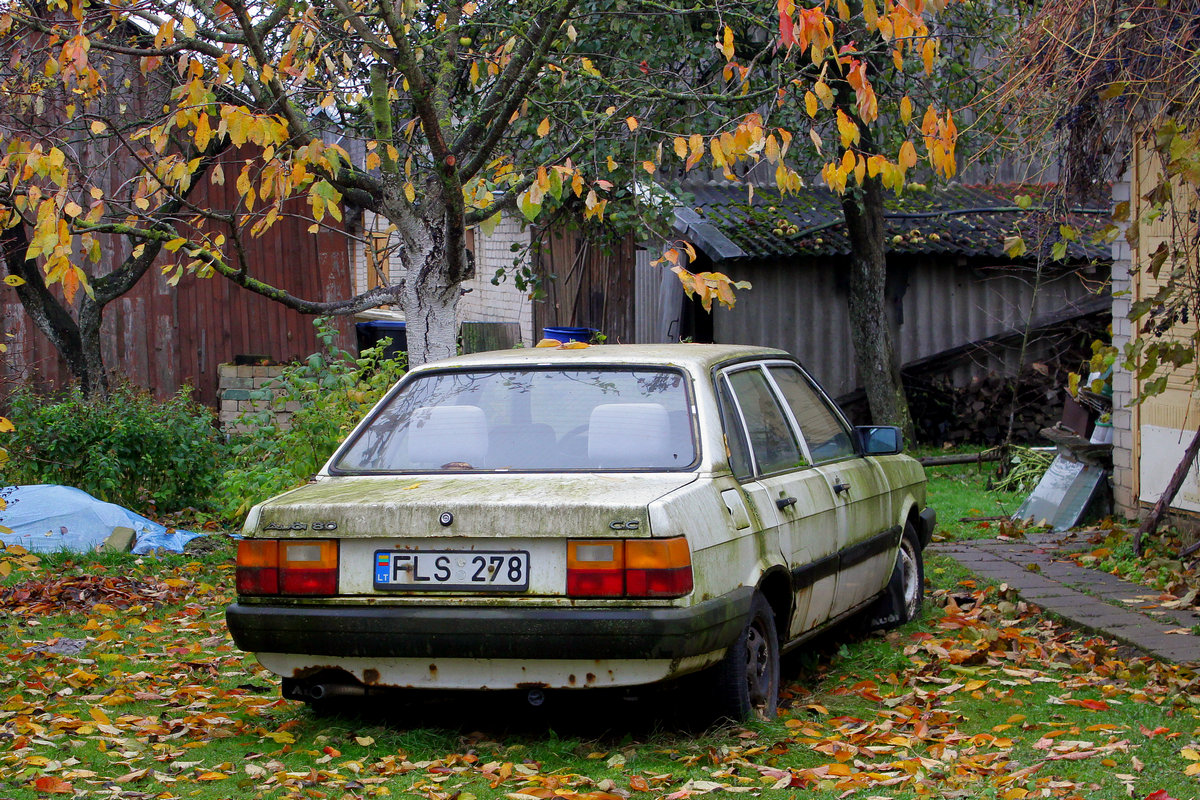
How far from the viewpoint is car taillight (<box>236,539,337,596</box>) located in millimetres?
4414

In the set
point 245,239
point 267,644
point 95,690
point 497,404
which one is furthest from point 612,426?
point 245,239

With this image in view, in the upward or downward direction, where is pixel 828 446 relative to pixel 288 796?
upward

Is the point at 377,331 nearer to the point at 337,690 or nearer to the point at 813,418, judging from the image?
the point at 813,418

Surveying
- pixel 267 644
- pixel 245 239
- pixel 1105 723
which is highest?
pixel 245 239

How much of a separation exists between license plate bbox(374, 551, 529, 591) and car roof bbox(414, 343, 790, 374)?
3.73 ft

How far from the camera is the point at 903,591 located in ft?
21.5

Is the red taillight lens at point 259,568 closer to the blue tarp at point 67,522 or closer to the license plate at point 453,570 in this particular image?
the license plate at point 453,570

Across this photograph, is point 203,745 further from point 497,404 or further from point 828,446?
point 828,446

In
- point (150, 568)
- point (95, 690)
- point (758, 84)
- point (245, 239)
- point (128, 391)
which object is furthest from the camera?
point (245, 239)

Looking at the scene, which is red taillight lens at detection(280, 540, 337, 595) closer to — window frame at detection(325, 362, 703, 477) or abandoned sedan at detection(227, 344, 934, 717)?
abandoned sedan at detection(227, 344, 934, 717)

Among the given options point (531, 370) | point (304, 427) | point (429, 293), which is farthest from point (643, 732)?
point (304, 427)

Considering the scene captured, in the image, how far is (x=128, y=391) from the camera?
11703mm

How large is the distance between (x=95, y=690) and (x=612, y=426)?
2.74 metres

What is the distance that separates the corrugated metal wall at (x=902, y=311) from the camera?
15.6 metres
